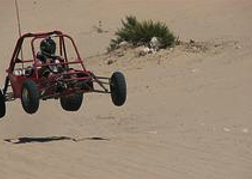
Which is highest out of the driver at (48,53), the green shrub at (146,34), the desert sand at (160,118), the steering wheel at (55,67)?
the green shrub at (146,34)

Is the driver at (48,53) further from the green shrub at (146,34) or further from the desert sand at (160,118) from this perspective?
the green shrub at (146,34)

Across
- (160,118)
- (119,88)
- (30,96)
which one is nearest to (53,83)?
(30,96)

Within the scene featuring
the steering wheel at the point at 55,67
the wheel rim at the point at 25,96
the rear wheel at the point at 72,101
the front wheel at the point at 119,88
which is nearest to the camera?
the wheel rim at the point at 25,96

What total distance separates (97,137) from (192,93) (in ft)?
14.4

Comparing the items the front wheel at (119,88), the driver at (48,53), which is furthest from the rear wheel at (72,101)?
the driver at (48,53)

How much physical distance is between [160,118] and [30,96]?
467 centimetres

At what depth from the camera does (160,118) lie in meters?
16.1

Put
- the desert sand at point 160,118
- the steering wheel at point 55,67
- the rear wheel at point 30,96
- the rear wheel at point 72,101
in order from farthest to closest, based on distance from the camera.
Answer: the rear wheel at point 72,101
the steering wheel at point 55,67
the rear wheel at point 30,96
the desert sand at point 160,118

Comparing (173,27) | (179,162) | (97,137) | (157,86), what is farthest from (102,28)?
(179,162)

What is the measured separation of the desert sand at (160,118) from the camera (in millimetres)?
11023

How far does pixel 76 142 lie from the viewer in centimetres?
1297

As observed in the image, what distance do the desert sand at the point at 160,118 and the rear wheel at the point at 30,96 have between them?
0.61 metres

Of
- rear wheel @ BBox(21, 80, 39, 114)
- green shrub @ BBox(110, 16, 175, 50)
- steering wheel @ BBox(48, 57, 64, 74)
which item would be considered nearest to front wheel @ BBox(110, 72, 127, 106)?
steering wheel @ BBox(48, 57, 64, 74)

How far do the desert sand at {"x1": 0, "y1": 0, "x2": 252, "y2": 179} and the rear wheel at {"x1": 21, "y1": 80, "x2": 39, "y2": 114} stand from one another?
61 cm
